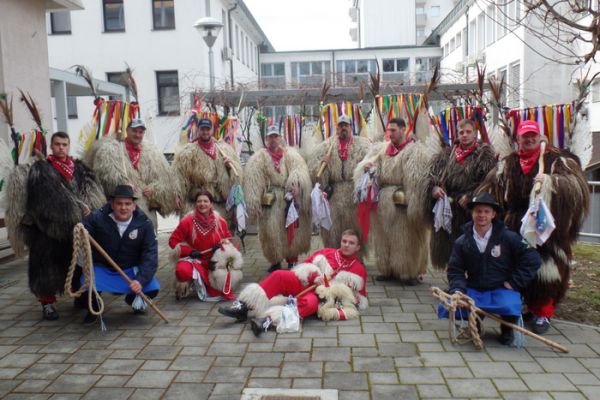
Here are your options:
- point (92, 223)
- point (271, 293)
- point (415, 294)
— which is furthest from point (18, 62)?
point (415, 294)

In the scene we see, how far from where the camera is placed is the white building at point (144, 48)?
59.7ft

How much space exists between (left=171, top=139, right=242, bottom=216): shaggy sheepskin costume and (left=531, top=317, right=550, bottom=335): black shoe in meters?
3.25

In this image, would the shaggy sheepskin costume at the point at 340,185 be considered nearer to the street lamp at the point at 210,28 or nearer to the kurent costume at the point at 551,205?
the kurent costume at the point at 551,205

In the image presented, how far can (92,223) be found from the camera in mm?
4504

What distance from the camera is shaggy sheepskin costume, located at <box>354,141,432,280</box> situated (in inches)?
202

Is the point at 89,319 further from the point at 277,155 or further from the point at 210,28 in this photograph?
the point at 210,28

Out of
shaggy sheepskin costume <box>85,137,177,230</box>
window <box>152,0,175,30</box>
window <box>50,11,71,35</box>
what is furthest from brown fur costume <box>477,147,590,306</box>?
window <box>50,11,71,35</box>

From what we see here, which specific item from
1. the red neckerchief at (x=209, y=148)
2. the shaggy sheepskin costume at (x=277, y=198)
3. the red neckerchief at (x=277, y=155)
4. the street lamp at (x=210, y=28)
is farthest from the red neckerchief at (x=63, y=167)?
the street lamp at (x=210, y=28)

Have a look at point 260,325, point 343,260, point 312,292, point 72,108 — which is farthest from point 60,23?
point 260,325

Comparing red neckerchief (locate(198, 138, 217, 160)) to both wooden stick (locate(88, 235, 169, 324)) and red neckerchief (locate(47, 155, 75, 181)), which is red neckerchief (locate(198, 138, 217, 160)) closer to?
red neckerchief (locate(47, 155, 75, 181))

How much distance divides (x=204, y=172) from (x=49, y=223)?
66.0 inches

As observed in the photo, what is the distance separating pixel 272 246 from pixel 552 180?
2951 mm

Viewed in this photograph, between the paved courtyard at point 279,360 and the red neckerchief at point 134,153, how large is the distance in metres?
1.57

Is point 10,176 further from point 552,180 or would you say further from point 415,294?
point 552,180
